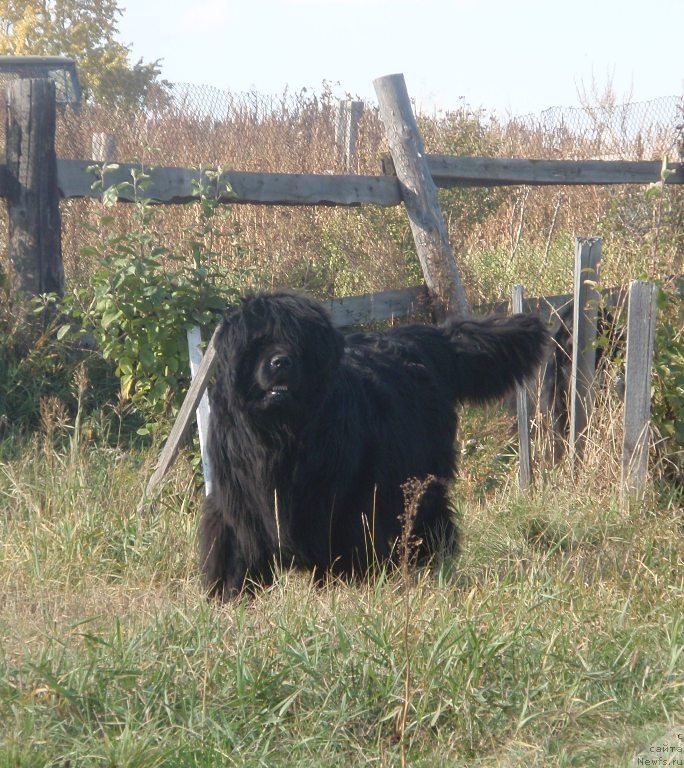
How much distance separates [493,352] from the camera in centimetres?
598

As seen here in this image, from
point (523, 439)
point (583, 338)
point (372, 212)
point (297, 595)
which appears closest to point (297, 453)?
point (297, 595)

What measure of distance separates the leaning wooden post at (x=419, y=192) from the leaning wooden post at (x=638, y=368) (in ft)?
6.09

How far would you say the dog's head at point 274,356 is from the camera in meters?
4.64

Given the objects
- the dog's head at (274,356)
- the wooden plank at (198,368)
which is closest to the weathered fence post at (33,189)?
the wooden plank at (198,368)

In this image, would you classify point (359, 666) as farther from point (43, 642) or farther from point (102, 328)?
point (102, 328)

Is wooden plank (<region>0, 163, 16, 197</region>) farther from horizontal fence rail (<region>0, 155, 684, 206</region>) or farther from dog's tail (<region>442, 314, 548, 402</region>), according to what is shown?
dog's tail (<region>442, 314, 548, 402</region>)

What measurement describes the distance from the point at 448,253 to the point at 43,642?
5.06 m

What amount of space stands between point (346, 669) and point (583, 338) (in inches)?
152

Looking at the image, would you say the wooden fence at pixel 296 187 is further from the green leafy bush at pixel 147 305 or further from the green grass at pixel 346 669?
the green grass at pixel 346 669

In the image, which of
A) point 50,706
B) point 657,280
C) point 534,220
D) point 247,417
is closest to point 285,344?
point 247,417

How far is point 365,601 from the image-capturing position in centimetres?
422

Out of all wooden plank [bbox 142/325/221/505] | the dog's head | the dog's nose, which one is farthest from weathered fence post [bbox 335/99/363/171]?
the dog's nose

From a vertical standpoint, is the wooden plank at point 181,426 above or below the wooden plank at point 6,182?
below

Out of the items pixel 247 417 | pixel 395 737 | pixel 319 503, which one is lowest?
pixel 395 737
